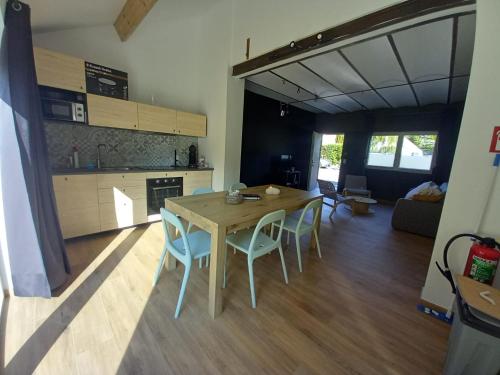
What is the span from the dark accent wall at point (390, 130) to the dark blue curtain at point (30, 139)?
22.6ft

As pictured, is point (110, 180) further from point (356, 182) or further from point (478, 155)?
point (356, 182)

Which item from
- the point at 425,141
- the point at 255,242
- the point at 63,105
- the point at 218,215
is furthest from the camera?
the point at 425,141

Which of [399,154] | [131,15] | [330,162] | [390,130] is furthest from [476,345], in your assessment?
[330,162]

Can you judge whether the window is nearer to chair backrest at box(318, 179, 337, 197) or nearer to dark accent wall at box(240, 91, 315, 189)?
dark accent wall at box(240, 91, 315, 189)

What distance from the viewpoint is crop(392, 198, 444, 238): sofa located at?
3439 mm

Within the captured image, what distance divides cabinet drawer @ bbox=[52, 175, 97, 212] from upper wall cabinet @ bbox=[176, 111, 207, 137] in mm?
1505

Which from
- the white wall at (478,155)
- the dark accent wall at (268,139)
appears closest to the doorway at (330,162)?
the dark accent wall at (268,139)

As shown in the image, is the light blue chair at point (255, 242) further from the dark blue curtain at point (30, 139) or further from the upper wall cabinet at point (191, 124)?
the upper wall cabinet at point (191, 124)

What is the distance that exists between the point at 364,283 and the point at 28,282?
3.02 meters

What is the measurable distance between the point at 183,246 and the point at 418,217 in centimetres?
400

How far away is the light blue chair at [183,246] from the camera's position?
1.51 metres

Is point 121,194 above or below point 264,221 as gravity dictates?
below

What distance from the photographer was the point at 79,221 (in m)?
2.57

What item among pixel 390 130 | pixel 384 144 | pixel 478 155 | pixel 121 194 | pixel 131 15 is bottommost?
pixel 121 194
